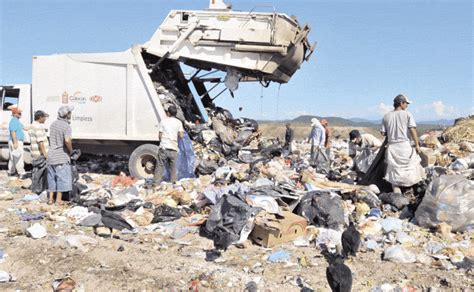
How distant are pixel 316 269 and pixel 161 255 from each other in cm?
135

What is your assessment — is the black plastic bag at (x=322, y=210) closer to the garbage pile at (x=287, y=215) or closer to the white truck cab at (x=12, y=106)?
the garbage pile at (x=287, y=215)

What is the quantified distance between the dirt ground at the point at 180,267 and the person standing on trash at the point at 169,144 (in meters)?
2.21

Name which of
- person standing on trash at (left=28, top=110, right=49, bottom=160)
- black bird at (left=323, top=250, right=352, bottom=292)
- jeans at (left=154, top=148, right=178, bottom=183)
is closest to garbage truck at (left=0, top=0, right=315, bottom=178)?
jeans at (left=154, top=148, right=178, bottom=183)

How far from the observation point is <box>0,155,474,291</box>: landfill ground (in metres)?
3.33

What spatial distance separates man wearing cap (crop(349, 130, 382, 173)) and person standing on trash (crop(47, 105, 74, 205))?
4027mm

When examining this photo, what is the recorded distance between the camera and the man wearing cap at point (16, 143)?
295 inches

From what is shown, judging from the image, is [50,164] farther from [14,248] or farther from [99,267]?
[99,267]

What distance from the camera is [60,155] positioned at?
18.3 feet

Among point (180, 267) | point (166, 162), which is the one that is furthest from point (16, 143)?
point (180, 267)

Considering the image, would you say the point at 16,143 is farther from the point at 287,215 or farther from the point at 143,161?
the point at 287,215

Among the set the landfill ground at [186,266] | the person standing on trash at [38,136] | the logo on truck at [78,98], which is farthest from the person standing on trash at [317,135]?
the person standing on trash at [38,136]

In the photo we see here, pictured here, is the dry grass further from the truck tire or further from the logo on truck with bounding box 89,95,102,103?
the logo on truck with bounding box 89,95,102,103

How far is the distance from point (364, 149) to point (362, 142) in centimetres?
35

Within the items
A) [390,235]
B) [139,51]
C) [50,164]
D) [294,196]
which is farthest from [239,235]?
[139,51]
